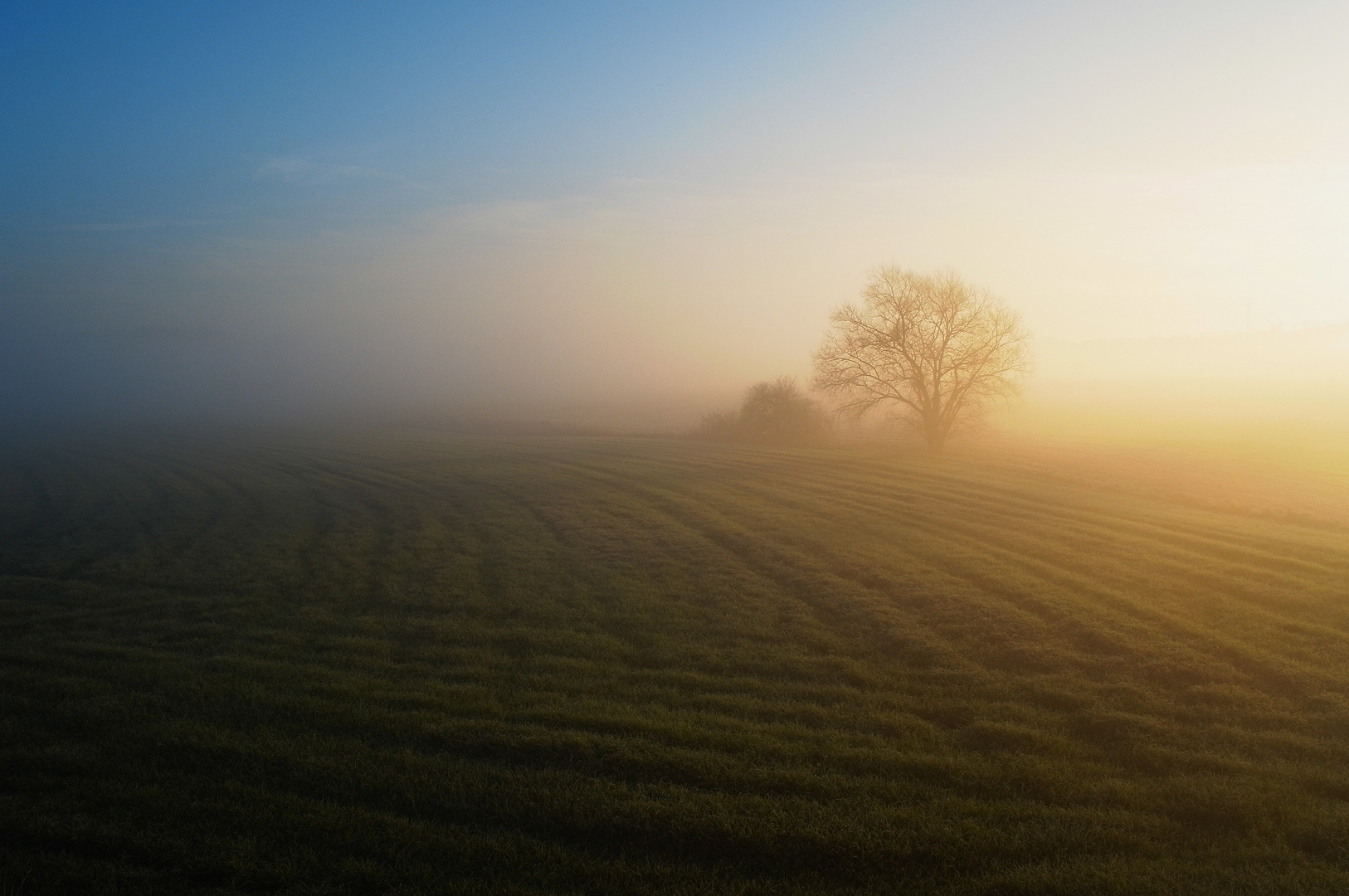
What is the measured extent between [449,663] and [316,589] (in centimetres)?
486

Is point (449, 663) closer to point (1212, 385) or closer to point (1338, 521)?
point (1338, 521)

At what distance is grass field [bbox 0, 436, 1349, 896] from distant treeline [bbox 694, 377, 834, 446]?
3129cm

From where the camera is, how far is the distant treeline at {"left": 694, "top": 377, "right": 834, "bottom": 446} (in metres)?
48.2

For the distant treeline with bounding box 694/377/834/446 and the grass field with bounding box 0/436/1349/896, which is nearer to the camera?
the grass field with bounding box 0/436/1349/896

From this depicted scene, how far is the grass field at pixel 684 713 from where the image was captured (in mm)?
5105

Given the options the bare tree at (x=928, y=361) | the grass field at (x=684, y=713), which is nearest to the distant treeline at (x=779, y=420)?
the bare tree at (x=928, y=361)

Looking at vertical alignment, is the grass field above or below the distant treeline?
below

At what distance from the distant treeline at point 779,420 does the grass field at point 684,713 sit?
31.3 meters

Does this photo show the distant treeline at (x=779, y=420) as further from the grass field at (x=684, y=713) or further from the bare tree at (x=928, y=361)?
the grass field at (x=684, y=713)

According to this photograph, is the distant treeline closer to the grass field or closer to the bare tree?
the bare tree

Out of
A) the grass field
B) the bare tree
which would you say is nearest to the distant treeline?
the bare tree

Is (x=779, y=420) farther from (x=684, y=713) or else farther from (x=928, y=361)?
(x=684, y=713)

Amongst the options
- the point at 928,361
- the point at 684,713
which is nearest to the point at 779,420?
the point at 928,361

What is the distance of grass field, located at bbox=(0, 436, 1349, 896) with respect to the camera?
5.11 metres
